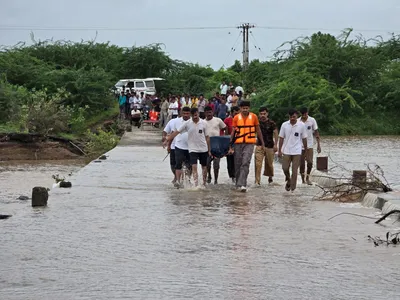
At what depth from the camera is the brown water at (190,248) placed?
847cm

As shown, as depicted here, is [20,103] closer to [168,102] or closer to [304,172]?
[168,102]

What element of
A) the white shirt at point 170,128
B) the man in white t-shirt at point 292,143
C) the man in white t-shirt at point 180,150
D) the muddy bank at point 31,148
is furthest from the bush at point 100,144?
the man in white t-shirt at point 292,143

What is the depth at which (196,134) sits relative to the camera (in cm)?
1728

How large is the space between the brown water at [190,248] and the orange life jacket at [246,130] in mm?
1016

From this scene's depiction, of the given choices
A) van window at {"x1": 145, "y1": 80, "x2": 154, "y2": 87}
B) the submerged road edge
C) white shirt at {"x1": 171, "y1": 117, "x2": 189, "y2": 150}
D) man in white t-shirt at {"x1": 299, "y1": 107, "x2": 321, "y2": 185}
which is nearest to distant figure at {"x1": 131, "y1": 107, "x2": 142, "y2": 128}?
van window at {"x1": 145, "y1": 80, "x2": 154, "y2": 87}

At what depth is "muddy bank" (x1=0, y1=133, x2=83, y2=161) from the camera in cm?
3266

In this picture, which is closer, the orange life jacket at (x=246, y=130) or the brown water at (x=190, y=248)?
the brown water at (x=190, y=248)

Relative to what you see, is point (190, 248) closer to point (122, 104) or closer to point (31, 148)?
point (31, 148)

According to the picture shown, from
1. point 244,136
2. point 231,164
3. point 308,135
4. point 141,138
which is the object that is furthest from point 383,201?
point 141,138

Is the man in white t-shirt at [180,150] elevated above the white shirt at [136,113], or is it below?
below

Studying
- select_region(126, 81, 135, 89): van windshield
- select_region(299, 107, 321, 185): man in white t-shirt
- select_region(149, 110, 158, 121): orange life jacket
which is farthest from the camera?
select_region(126, 81, 135, 89): van windshield

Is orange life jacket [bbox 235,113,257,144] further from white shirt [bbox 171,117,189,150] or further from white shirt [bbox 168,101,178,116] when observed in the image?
white shirt [bbox 168,101,178,116]

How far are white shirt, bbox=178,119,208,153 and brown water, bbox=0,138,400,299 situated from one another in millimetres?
827

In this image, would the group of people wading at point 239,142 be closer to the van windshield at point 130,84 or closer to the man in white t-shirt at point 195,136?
the man in white t-shirt at point 195,136
